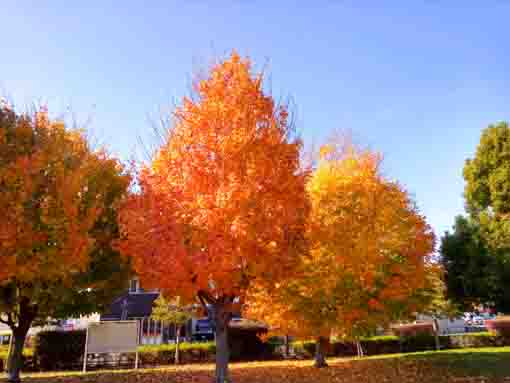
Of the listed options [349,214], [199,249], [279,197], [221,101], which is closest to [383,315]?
[349,214]

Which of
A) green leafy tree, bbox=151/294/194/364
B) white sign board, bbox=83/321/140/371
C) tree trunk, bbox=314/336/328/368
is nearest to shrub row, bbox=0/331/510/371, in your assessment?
green leafy tree, bbox=151/294/194/364

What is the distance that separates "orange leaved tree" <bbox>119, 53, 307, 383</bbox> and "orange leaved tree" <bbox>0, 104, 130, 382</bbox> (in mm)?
1629

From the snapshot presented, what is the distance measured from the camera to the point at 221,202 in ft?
32.6

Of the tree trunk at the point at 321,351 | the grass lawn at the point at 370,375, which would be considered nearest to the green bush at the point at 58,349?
the grass lawn at the point at 370,375

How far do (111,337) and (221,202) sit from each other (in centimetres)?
1088

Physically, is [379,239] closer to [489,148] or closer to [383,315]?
[383,315]

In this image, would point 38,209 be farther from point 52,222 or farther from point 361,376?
point 361,376

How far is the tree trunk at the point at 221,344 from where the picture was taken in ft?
37.5

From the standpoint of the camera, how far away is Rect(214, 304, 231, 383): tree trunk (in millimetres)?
11438

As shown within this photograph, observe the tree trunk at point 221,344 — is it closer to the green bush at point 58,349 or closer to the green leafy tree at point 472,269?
the green leafy tree at point 472,269

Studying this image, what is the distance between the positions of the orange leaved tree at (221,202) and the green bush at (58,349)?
41.8ft

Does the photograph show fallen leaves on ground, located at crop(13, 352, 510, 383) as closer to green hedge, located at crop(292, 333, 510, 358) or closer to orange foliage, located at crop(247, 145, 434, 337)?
orange foliage, located at crop(247, 145, 434, 337)

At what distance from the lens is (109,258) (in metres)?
14.4

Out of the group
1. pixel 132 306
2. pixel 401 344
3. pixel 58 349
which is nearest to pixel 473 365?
pixel 401 344
